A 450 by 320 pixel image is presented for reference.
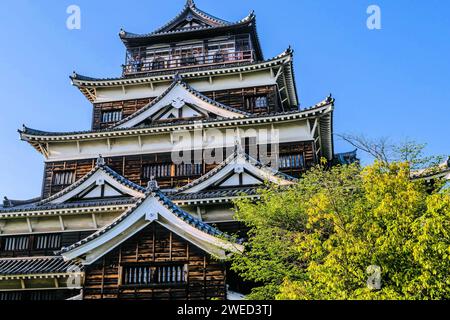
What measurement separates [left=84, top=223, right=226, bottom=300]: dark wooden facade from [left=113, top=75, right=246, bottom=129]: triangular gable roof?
10.3 m

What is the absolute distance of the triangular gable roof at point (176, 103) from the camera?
22.6 meters

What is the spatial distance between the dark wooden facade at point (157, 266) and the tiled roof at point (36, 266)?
2655 millimetres

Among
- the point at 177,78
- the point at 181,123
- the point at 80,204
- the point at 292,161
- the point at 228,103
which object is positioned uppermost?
the point at 177,78

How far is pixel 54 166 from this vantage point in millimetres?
22844

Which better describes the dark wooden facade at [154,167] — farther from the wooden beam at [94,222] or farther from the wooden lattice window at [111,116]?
the wooden lattice window at [111,116]

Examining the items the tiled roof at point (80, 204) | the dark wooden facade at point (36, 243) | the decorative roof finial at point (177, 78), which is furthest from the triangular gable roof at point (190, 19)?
the dark wooden facade at point (36, 243)

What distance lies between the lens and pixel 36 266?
1764cm

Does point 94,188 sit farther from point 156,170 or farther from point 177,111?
point 177,111

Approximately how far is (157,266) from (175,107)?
38.1ft

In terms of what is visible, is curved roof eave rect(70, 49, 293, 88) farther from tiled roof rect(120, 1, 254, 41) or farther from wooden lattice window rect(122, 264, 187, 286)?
wooden lattice window rect(122, 264, 187, 286)

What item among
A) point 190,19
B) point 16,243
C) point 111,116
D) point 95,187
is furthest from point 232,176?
point 190,19

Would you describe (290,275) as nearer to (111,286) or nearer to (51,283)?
(111,286)

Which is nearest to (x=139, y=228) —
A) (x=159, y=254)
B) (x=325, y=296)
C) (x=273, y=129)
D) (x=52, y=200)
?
(x=159, y=254)

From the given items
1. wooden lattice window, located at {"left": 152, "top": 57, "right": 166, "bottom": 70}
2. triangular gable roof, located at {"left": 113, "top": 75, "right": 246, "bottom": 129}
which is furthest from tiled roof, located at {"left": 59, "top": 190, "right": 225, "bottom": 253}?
wooden lattice window, located at {"left": 152, "top": 57, "right": 166, "bottom": 70}
